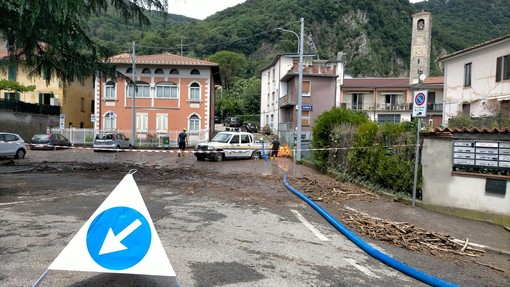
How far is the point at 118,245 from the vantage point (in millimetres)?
3941

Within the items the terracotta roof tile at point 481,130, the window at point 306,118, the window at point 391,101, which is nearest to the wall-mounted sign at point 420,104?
the terracotta roof tile at point 481,130

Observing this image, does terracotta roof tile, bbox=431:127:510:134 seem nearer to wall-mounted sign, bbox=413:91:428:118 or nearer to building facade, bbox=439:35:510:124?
wall-mounted sign, bbox=413:91:428:118

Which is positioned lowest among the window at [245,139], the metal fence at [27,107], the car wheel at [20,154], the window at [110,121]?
the car wheel at [20,154]

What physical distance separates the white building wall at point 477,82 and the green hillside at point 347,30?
5078cm

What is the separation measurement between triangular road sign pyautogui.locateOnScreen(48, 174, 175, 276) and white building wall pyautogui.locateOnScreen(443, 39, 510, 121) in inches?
990

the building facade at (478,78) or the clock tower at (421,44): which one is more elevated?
the clock tower at (421,44)

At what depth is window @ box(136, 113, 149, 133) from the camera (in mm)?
40625

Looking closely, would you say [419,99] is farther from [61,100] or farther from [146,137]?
[61,100]

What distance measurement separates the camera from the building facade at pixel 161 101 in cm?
4041

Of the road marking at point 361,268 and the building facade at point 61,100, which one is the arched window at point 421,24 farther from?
the road marking at point 361,268

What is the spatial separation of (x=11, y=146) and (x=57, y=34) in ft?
44.7

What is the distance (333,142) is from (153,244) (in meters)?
13.3

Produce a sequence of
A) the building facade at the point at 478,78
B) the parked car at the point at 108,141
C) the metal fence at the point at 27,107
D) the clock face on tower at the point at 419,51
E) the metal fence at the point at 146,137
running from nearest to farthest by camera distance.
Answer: the building facade at the point at 478,78
the parked car at the point at 108,141
the metal fence at the point at 27,107
the metal fence at the point at 146,137
the clock face on tower at the point at 419,51

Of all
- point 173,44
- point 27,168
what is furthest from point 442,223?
point 173,44
